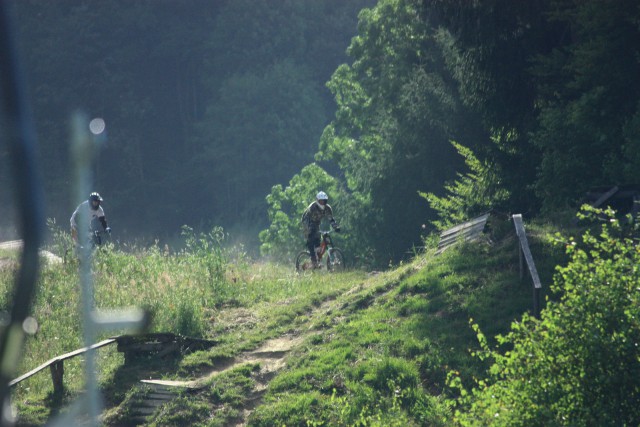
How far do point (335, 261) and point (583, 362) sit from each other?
14.3 metres

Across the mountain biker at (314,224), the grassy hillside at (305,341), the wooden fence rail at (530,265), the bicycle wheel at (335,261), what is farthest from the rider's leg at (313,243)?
the wooden fence rail at (530,265)

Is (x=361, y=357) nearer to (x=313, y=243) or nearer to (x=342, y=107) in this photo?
(x=313, y=243)

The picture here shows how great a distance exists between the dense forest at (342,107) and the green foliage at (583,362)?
327 inches

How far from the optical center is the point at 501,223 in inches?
583

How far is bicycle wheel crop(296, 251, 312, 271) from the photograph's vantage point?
71.6ft

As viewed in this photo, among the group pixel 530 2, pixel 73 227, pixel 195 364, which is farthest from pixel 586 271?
pixel 73 227

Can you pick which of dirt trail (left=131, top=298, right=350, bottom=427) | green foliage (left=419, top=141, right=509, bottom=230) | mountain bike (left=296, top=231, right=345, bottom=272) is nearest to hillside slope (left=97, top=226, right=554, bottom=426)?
dirt trail (left=131, top=298, right=350, bottom=427)

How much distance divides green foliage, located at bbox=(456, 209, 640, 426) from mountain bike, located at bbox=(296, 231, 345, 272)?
13.8m

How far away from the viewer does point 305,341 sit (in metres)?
13.0

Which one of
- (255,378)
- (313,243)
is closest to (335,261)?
(313,243)

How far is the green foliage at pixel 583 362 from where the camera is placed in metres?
6.88

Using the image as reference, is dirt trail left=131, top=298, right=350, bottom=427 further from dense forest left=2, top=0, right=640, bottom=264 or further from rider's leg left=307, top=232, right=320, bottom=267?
rider's leg left=307, top=232, right=320, bottom=267

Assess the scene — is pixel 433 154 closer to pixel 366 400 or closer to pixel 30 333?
pixel 30 333

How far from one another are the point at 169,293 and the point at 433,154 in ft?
57.2
